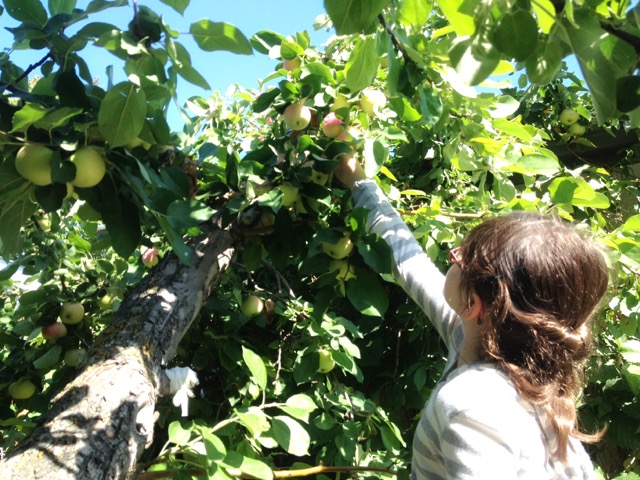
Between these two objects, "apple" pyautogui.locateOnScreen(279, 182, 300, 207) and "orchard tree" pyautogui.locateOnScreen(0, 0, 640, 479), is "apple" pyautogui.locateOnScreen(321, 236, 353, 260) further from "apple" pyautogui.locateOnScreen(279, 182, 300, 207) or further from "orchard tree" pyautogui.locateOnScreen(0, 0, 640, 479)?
"apple" pyautogui.locateOnScreen(279, 182, 300, 207)

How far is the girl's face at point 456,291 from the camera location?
1.09 meters

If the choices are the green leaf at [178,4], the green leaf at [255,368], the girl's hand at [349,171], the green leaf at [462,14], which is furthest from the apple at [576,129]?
the green leaf at [462,14]

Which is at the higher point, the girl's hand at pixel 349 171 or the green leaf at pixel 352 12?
the green leaf at pixel 352 12

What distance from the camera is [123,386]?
104 centimetres

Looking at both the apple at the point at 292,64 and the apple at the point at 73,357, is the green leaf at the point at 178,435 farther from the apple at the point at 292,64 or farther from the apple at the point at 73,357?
the apple at the point at 292,64

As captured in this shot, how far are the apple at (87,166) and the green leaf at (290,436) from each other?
616 mm

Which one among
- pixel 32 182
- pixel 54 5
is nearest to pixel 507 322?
pixel 32 182

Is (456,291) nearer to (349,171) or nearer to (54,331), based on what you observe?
(349,171)

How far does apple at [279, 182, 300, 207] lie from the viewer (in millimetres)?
1349

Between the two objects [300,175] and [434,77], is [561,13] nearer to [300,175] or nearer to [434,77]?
[434,77]

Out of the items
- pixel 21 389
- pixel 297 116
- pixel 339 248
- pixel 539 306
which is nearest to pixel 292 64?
pixel 297 116

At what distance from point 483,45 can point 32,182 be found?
724mm

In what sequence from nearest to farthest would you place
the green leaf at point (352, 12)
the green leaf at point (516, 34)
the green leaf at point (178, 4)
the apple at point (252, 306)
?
the green leaf at point (516, 34) < the green leaf at point (352, 12) < the green leaf at point (178, 4) < the apple at point (252, 306)

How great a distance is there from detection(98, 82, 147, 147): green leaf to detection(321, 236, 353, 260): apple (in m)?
0.54
